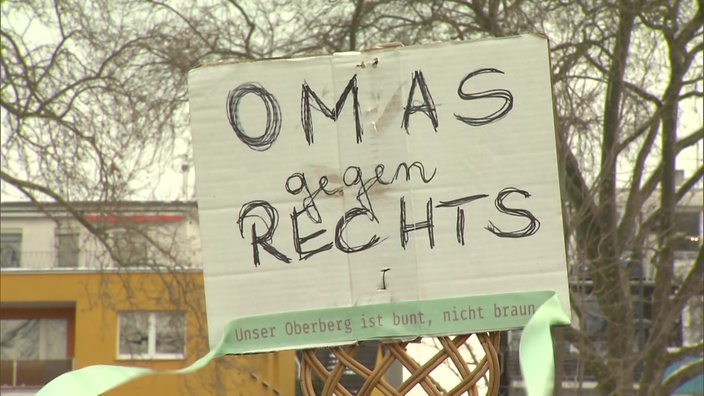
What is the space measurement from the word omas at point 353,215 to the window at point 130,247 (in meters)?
12.1

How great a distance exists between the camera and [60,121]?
14.4 meters

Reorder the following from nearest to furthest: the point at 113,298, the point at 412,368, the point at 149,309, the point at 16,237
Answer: the point at 412,368
the point at 149,309
the point at 113,298
the point at 16,237

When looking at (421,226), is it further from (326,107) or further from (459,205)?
(326,107)

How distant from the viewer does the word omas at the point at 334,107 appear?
3.02 metres

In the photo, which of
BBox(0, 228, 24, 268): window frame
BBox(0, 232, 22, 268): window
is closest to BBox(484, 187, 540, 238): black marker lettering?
BBox(0, 232, 22, 268): window

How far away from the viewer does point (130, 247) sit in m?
15.1

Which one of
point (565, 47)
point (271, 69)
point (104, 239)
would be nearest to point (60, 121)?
point (104, 239)

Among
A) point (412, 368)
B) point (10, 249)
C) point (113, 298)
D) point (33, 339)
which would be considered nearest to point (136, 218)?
point (113, 298)

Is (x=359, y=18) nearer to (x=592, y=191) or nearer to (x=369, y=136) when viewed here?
(x=592, y=191)

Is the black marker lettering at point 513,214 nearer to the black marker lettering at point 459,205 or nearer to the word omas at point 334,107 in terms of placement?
the black marker lettering at point 459,205

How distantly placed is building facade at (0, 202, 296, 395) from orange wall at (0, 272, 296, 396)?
2cm

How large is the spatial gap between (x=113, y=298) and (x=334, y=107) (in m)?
15.3

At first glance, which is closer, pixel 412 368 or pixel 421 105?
pixel 412 368

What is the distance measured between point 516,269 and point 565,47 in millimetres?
9486
